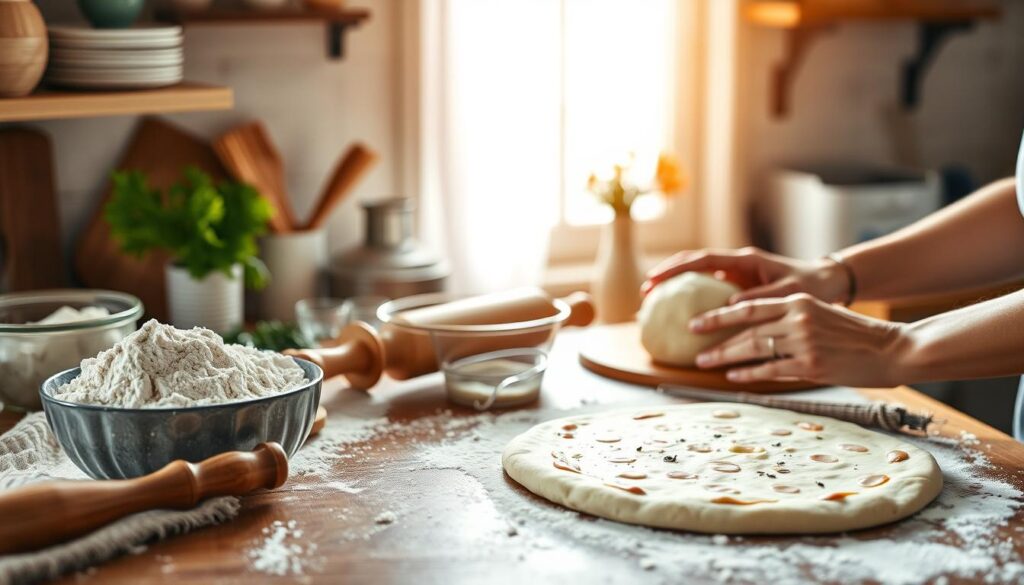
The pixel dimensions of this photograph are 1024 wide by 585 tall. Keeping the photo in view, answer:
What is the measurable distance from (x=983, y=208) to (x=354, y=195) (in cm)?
116

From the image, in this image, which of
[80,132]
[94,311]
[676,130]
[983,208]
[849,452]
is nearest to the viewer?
[849,452]

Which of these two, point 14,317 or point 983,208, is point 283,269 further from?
point 983,208

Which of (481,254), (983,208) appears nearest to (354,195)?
(481,254)

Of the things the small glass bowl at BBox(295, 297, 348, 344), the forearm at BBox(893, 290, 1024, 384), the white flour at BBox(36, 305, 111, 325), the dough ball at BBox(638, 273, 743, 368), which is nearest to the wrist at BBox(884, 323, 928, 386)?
the forearm at BBox(893, 290, 1024, 384)

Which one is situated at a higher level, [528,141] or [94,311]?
[528,141]

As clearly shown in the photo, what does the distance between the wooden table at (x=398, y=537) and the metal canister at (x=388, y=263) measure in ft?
2.21

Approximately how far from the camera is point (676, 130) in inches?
103

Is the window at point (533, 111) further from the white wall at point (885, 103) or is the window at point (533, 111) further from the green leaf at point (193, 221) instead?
the green leaf at point (193, 221)

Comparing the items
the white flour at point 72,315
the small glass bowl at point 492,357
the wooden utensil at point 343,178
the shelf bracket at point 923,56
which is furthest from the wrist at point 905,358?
the shelf bracket at point 923,56

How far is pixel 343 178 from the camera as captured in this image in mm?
2043

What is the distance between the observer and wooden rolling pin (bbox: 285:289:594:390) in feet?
4.66

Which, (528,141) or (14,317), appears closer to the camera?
(14,317)

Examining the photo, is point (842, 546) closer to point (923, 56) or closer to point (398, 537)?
point (398, 537)

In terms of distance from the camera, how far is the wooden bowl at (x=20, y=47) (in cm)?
142
